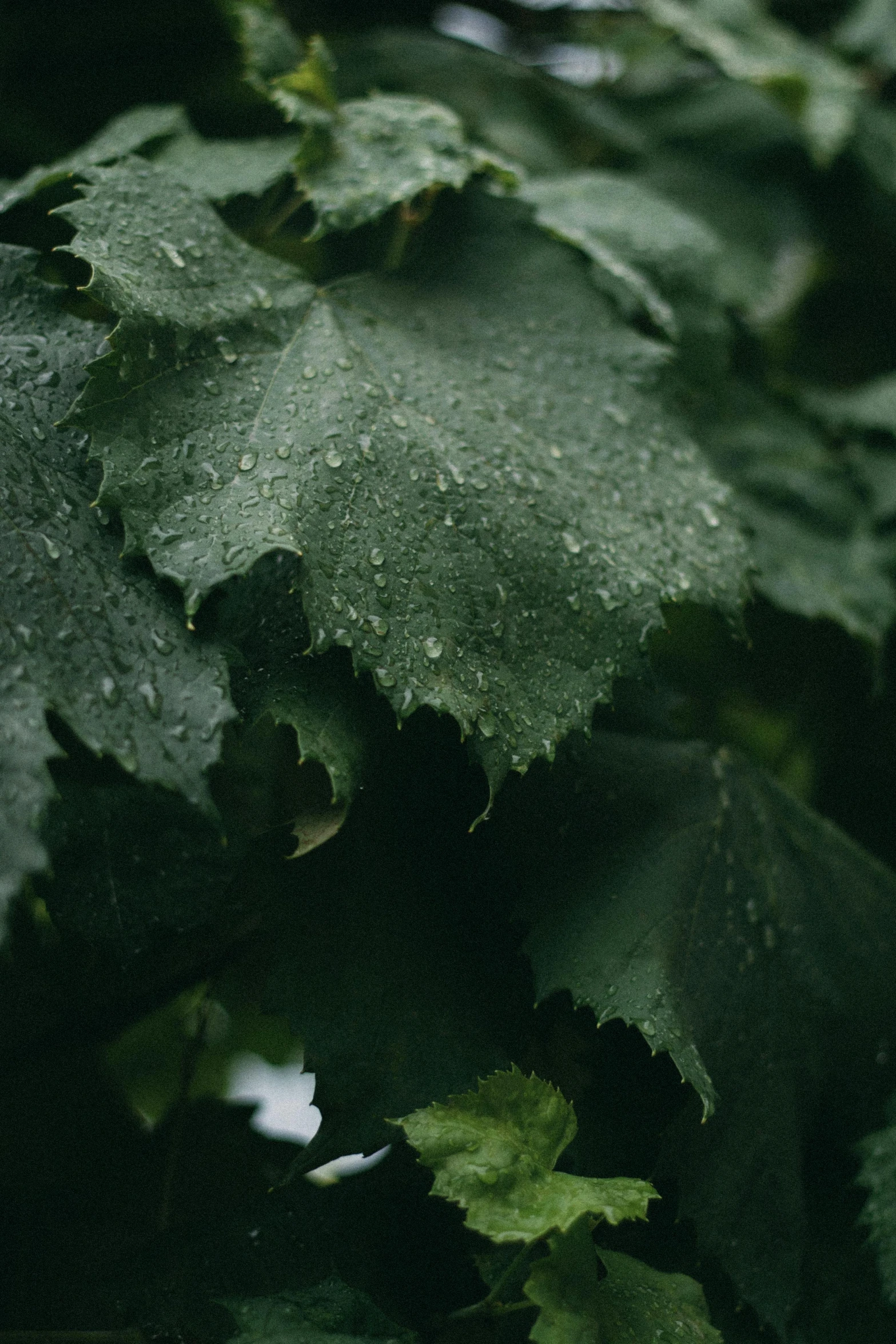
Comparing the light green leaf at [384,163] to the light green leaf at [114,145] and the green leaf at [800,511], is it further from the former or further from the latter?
the green leaf at [800,511]

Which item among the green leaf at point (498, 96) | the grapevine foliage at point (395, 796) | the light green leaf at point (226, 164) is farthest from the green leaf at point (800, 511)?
the light green leaf at point (226, 164)

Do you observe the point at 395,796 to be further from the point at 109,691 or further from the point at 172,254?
the point at 172,254

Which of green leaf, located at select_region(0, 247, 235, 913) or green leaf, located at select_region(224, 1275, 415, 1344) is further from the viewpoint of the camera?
green leaf, located at select_region(224, 1275, 415, 1344)

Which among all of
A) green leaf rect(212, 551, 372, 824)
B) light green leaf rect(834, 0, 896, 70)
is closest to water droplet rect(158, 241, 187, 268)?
green leaf rect(212, 551, 372, 824)

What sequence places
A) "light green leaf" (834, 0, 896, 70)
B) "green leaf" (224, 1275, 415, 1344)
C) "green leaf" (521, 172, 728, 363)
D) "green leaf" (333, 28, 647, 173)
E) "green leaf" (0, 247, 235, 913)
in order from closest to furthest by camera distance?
"green leaf" (0, 247, 235, 913) → "green leaf" (224, 1275, 415, 1344) → "green leaf" (521, 172, 728, 363) → "green leaf" (333, 28, 647, 173) → "light green leaf" (834, 0, 896, 70)

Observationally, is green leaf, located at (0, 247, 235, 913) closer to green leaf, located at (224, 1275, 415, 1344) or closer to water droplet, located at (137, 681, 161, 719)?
water droplet, located at (137, 681, 161, 719)
